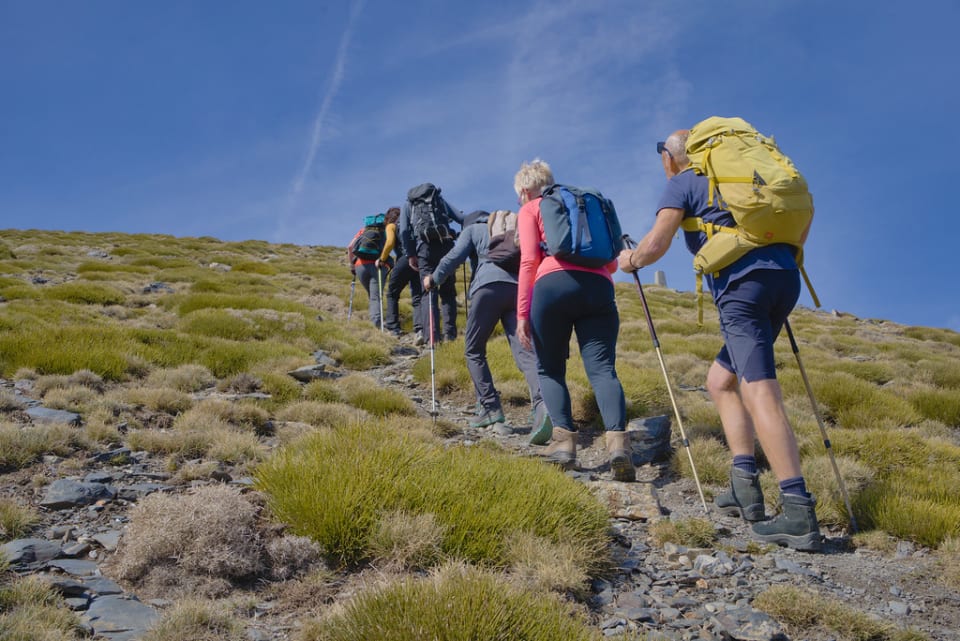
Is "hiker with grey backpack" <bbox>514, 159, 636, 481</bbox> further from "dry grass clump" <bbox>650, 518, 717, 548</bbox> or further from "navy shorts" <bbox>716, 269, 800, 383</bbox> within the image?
"navy shorts" <bbox>716, 269, 800, 383</bbox>

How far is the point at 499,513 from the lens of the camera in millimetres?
3330

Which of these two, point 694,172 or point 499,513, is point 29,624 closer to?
point 499,513

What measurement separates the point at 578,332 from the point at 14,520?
390 centimetres

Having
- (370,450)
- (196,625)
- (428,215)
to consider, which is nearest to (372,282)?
(428,215)

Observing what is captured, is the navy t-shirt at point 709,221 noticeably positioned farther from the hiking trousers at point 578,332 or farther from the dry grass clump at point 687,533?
the dry grass clump at point 687,533

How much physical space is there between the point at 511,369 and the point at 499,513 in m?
5.42

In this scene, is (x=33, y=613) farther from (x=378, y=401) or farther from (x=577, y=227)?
(x=378, y=401)

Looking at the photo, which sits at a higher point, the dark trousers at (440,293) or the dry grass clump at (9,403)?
the dark trousers at (440,293)

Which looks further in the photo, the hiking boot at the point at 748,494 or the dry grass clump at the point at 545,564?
the hiking boot at the point at 748,494

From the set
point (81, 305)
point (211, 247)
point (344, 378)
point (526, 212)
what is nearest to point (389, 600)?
point (526, 212)

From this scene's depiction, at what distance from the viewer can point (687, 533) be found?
3863 millimetres

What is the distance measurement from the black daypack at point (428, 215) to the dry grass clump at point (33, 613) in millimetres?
7660

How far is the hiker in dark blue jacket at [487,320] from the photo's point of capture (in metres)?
6.46

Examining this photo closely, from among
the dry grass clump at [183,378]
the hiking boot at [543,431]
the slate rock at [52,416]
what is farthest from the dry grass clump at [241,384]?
the hiking boot at [543,431]
